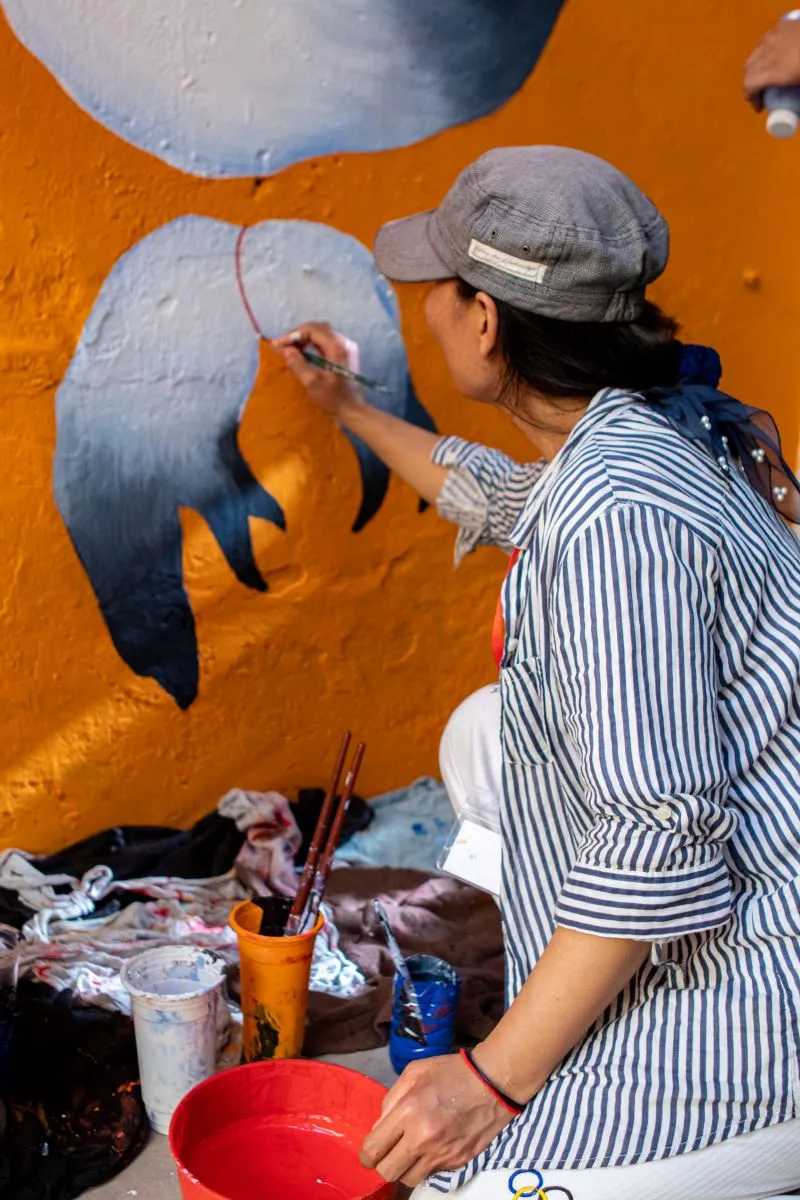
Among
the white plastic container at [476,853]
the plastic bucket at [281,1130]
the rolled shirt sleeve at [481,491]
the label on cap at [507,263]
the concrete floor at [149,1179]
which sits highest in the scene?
the label on cap at [507,263]

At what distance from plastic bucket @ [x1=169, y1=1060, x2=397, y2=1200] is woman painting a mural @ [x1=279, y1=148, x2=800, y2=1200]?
15.7 inches

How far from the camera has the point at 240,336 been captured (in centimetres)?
284

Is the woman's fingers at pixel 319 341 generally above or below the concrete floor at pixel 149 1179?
above

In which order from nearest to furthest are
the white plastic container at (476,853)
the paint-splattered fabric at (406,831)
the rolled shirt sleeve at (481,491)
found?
the white plastic container at (476,853) → the rolled shirt sleeve at (481,491) → the paint-splattered fabric at (406,831)

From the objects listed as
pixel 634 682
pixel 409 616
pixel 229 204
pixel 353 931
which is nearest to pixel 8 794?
pixel 353 931

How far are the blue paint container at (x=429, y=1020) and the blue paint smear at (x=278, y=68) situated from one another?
70.4 inches

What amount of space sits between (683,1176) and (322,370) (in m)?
1.88

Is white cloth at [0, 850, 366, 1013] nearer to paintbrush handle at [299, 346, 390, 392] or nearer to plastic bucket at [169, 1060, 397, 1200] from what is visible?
plastic bucket at [169, 1060, 397, 1200]

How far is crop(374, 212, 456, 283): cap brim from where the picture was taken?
67.9 inches

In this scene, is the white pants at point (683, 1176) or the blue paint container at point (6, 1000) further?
the blue paint container at point (6, 1000)

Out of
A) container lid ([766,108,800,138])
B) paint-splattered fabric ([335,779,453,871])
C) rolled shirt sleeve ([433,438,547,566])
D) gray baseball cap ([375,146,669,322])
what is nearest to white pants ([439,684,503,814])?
rolled shirt sleeve ([433,438,547,566])

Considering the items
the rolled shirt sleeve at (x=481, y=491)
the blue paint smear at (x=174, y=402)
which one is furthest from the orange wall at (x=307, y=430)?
the rolled shirt sleeve at (x=481, y=491)

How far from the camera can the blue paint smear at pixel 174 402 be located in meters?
2.70

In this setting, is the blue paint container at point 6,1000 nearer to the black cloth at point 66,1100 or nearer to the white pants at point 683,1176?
the black cloth at point 66,1100
